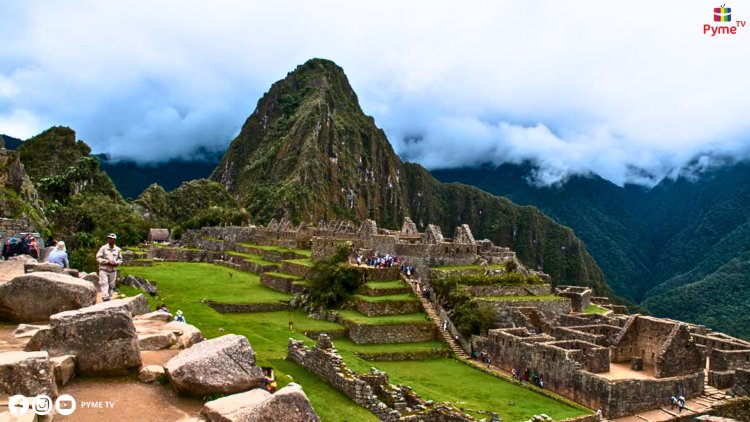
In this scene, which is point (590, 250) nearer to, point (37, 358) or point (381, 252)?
point (381, 252)

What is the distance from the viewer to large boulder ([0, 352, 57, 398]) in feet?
18.7

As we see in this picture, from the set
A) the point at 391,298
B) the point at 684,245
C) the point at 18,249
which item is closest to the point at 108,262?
the point at 18,249

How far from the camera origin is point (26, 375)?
5812 mm

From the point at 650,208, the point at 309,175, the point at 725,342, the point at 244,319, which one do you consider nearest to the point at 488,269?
the point at 725,342

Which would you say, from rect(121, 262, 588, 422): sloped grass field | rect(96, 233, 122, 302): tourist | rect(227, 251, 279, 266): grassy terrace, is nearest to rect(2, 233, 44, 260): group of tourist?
rect(121, 262, 588, 422): sloped grass field

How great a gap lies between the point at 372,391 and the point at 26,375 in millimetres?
8829

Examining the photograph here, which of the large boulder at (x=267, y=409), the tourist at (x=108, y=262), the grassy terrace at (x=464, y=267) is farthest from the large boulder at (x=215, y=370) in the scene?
the grassy terrace at (x=464, y=267)

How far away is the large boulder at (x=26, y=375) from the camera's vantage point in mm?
5707

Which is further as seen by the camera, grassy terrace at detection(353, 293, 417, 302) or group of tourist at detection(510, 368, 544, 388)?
grassy terrace at detection(353, 293, 417, 302)

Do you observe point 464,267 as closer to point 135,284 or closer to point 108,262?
point 135,284

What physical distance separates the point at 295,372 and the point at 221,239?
170 ft

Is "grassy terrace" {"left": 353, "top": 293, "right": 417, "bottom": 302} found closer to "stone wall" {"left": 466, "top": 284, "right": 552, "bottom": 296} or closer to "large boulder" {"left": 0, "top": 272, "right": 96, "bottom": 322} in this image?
"stone wall" {"left": 466, "top": 284, "right": 552, "bottom": 296}

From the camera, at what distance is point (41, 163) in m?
84.2

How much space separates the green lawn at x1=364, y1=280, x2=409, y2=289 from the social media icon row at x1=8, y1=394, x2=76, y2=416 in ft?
83.8
